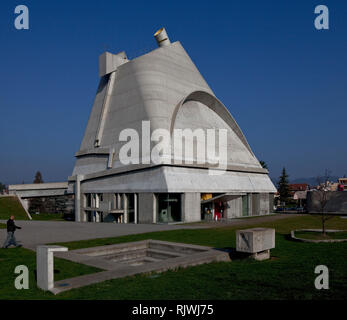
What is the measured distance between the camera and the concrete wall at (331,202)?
4125 centimetres

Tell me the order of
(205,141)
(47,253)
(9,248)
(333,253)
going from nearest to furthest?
(47,253), (333,253), (9,248), (205,141)

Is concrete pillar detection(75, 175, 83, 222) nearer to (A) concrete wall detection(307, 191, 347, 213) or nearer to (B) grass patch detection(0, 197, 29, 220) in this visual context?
(B) grass patch detection(0, 197, 29, 220)

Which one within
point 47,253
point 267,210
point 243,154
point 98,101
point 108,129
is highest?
point 98,101

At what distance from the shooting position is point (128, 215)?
112ft

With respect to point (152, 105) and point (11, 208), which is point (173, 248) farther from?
point (11, 208)

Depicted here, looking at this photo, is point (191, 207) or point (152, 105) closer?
point (191, 207)

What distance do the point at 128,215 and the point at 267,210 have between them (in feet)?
65.4

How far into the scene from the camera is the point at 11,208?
4534 centimetres

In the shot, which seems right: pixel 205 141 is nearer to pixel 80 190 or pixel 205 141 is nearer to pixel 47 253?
pixel 80 190

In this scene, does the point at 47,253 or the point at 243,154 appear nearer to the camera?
the point at 47,253

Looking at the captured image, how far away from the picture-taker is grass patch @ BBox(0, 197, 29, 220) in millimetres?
43562

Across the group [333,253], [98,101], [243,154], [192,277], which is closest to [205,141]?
[243,154]

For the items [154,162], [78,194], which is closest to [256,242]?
[154,162]

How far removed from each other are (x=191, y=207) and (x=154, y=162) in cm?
574
